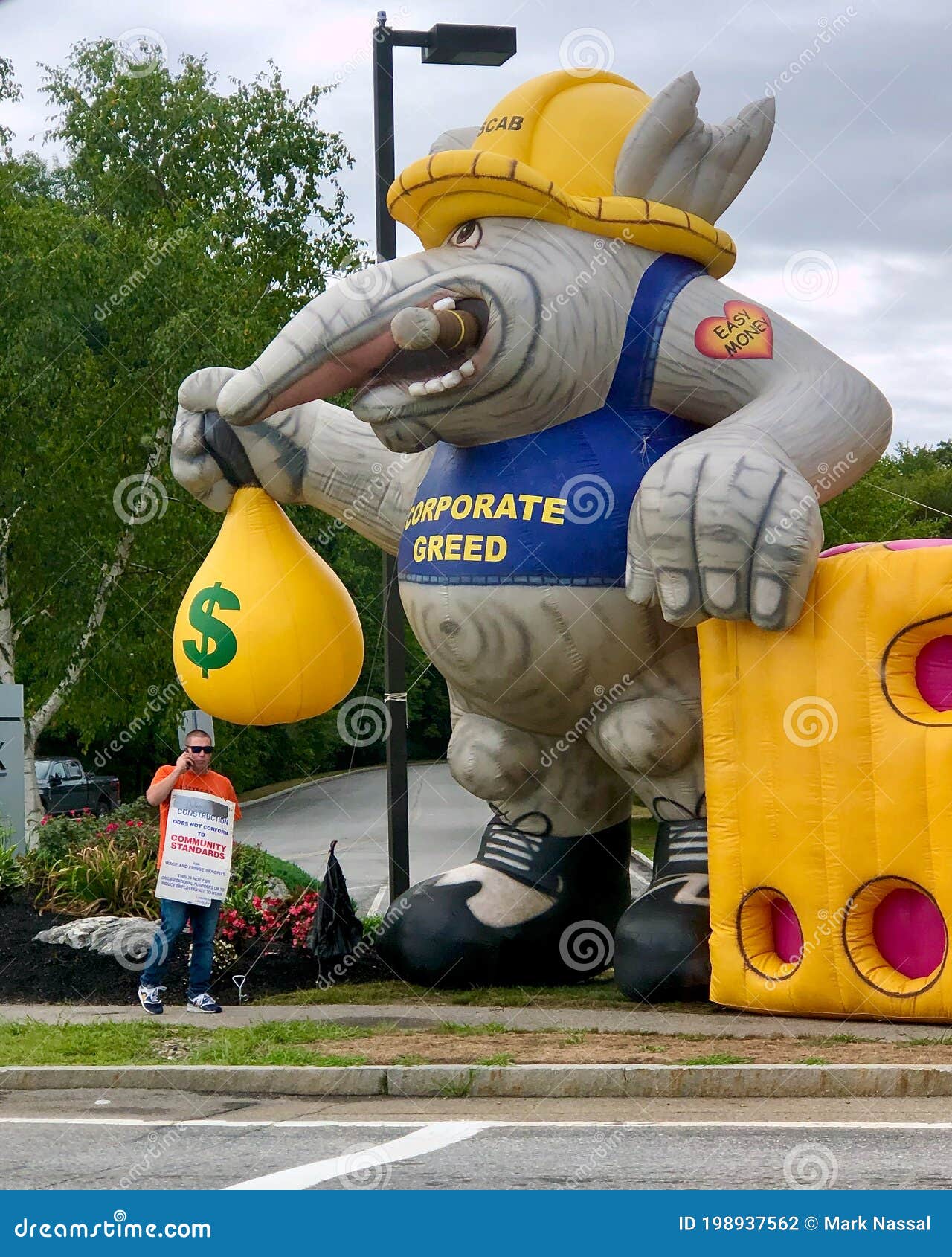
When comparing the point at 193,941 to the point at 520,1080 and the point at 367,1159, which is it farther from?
the point at 367,1159

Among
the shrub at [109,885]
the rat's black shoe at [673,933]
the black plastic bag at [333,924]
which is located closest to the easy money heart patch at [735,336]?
the rat's black shoe at [673,933]

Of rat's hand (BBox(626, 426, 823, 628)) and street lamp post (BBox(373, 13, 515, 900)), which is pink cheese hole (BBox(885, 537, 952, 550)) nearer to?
rat's hand (BBox(626, 426, 823, 628))

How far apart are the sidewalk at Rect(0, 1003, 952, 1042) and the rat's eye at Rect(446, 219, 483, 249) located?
3.80 metres

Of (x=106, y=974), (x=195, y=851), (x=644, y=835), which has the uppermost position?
(x=644, y=835)

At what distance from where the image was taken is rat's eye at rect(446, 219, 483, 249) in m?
8.92

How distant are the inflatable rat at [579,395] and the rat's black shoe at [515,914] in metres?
0.65

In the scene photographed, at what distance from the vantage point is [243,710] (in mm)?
9891

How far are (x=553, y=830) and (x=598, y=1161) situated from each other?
4.23 m

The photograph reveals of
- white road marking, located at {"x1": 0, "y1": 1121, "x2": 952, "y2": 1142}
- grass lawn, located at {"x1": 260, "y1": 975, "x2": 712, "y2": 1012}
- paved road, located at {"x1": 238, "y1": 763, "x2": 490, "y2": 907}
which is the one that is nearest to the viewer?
white road marking, located at {"x1": 0, "y1": 1121, "x2": 952, "y2": 1142}

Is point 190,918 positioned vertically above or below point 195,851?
below

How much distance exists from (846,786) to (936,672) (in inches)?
25.8

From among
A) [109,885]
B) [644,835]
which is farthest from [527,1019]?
[644,835]

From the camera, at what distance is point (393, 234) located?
1215 centimetres

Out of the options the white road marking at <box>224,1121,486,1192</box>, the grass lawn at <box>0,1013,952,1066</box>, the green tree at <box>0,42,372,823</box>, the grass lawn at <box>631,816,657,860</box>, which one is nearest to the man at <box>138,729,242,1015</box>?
the grass lawn at <box>0,1013,952,1066</box>
